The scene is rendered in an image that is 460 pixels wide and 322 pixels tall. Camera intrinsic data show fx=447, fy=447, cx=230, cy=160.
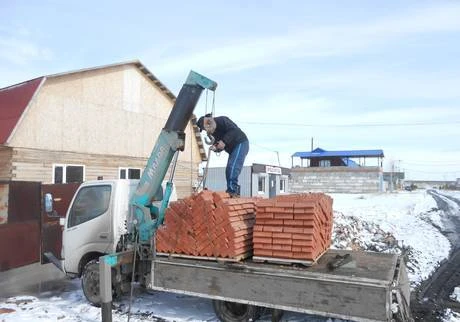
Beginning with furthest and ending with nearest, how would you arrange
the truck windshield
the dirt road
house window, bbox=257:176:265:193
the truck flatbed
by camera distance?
house window, bbox=257:176:265:193
the truck windshield
the dirt road
the truck flatbed

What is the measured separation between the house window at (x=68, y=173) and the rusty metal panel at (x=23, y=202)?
18.9 ft

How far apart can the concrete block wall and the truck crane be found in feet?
152

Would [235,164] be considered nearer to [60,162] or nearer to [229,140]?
[229,140]

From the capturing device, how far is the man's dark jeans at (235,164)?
742 centimetres

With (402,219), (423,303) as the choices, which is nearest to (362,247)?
(423,303)

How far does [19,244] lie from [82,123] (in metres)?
8.13

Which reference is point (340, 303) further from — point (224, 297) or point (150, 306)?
point (150, 306)

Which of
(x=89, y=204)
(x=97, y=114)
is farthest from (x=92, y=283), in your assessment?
(x=97, y=114)

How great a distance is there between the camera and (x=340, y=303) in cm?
520

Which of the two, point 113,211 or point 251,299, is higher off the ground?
point 113,211

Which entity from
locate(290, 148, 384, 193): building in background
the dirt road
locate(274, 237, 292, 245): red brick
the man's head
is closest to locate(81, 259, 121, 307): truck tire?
the man's head

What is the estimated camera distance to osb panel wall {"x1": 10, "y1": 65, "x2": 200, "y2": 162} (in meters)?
16.1

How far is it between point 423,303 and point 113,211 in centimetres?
551

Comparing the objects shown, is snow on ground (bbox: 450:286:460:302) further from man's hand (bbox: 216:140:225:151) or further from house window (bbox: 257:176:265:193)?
house window (bbox: 257:176:265:193)
